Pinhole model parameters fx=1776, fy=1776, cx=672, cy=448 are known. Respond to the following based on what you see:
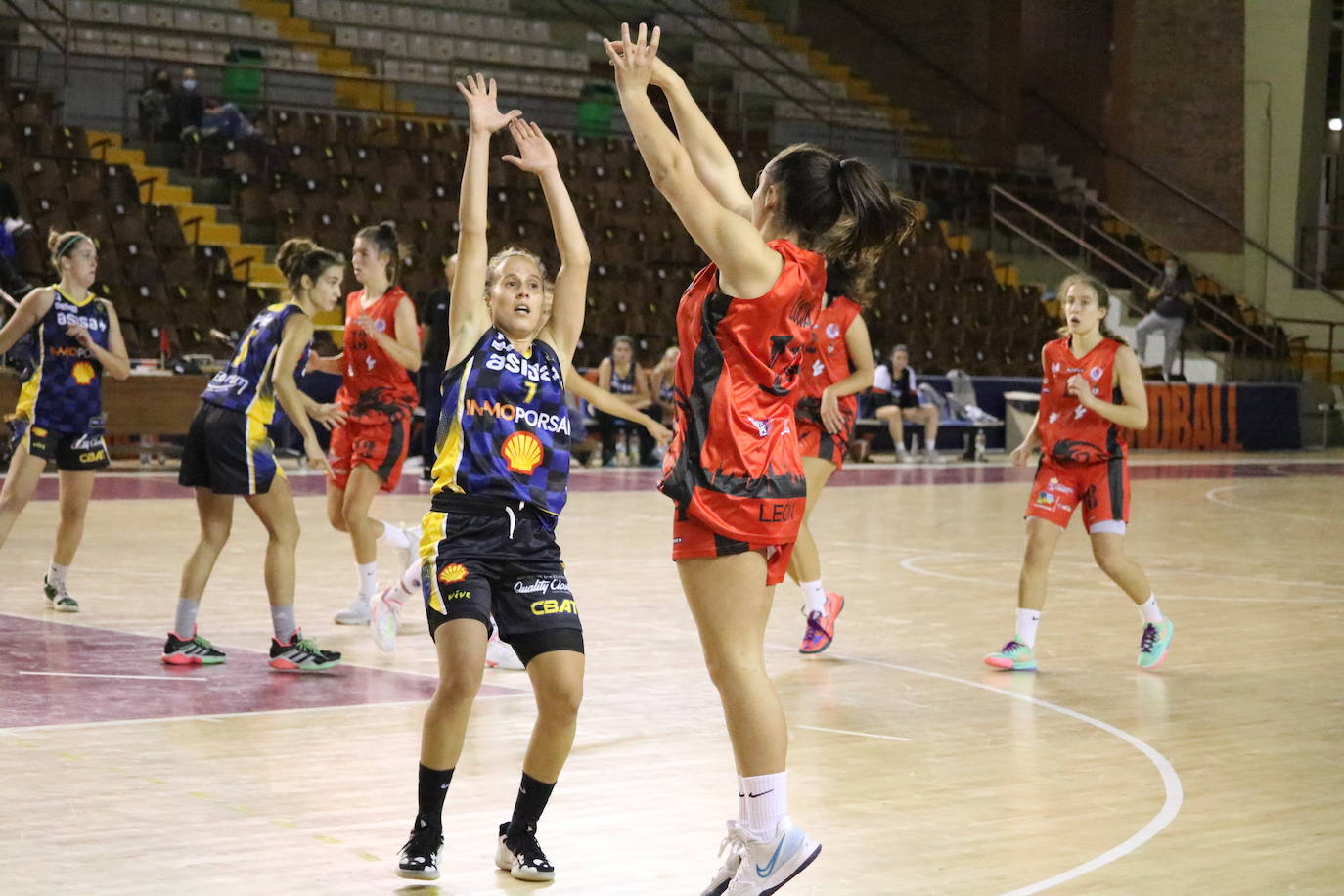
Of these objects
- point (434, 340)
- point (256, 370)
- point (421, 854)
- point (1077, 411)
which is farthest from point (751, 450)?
point (434, 340)

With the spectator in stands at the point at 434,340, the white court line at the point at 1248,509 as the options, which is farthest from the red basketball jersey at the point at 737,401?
the white court line at the point at 1248,509

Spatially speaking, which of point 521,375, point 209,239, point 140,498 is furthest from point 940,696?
point 209,239

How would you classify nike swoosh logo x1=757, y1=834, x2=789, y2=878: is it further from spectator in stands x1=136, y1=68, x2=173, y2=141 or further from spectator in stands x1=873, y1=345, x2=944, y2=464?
spectator in stands x1=136, y1=68, x2=173, y2=141

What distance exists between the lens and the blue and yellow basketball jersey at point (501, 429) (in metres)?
4.16

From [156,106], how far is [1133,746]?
1630cm

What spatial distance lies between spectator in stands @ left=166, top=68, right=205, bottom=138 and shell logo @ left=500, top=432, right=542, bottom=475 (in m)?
Answer: 16.4

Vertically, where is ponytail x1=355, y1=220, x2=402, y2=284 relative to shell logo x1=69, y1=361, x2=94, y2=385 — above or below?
above

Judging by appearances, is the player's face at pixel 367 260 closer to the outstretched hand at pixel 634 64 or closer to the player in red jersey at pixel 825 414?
the player in red jersey at pixel 825 414

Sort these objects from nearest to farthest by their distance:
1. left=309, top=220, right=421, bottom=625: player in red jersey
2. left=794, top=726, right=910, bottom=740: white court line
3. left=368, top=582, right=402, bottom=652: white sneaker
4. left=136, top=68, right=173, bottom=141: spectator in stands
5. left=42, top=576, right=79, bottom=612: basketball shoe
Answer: left=794, top=726, right=910, bottom=740: white court line < left=368, top=582, right=402, bottom=652: white sneaker < left=309, top=220, right=421, bottom=625: player in red jersey < left=42, top=576, right=79, bottom=612: basketball shoe < left=136, top=68, right=173, bottom=141: spectator in stands

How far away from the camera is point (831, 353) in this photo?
7.69m

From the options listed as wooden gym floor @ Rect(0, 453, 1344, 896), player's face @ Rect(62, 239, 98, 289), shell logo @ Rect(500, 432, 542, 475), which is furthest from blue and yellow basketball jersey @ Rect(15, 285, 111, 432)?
shell logo @ Rect(500, 432, 542, 475)

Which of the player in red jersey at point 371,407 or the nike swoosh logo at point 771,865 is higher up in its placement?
the player in red jersey at point 371,407

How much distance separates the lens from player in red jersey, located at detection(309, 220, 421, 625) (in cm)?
782

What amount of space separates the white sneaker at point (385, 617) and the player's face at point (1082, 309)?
9.62 feet
